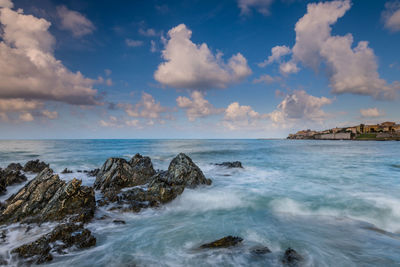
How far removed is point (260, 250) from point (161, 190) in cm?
520

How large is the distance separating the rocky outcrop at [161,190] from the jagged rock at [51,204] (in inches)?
35.6

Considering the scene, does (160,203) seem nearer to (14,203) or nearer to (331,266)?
(14,203)

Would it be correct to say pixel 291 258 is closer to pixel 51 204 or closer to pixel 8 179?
pixel 51 204

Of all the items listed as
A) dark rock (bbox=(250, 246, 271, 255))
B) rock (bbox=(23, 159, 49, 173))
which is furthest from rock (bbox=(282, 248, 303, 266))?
rock (bbox=(23, 159, 49, 173))

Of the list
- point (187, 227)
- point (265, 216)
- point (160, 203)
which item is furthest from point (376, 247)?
point (160, 203)

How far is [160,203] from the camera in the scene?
8.25 m

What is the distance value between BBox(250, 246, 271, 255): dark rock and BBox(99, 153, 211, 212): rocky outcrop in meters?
4.57

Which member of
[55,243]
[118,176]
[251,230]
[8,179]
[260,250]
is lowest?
[251,230]

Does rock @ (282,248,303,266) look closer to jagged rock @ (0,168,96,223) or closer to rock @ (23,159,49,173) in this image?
jagged rock @ (0,168,96,223)

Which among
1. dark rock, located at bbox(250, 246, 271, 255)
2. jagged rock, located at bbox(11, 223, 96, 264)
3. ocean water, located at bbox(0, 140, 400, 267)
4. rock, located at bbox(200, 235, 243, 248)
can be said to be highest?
jagged rock, located at bbox(11, 223, 96, 264)

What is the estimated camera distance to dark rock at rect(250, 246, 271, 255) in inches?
186

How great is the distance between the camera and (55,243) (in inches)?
189

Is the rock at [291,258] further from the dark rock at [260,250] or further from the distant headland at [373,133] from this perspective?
the distant headland at [373,133]

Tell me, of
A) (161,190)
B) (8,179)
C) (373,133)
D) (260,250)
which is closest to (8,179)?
(8,179)
